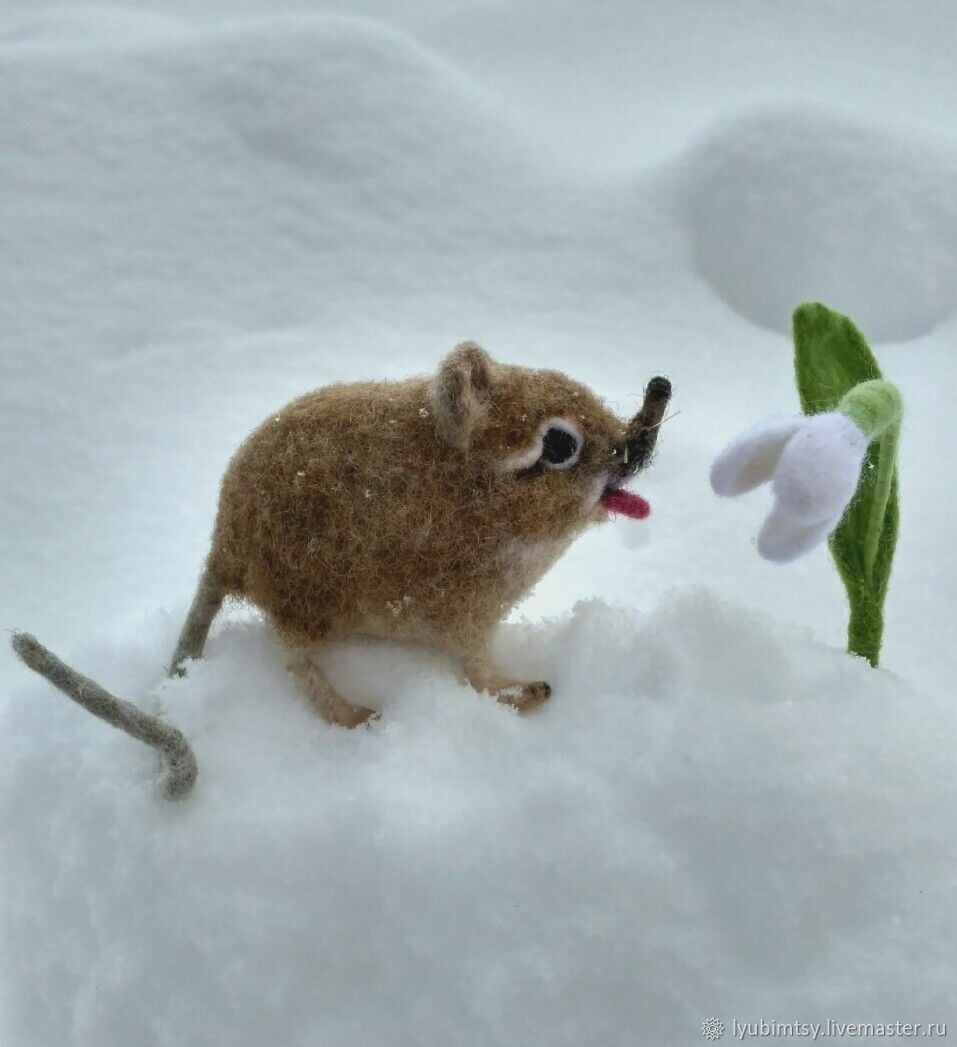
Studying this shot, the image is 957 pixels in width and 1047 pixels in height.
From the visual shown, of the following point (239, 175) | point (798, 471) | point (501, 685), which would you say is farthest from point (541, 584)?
point (239, 175)

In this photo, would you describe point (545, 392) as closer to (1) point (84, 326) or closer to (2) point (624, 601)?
(2) point (624, 601)

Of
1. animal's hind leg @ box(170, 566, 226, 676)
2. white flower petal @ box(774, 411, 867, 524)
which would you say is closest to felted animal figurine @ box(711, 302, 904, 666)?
white flower petal @ box(774, 411, 867, 524)

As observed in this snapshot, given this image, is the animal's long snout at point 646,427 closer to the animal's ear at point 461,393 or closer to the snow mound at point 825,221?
the animal's ear at point 461,393

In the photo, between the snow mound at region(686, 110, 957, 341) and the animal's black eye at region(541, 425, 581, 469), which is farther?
the snow mound at region(686, 110, 957, 341)

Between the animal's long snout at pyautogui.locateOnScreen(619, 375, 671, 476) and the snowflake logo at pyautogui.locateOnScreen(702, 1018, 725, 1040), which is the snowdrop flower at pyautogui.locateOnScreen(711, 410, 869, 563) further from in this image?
the snowflake logo at pyautogui.locateOnScreen(702, 1018, 725, 1040)

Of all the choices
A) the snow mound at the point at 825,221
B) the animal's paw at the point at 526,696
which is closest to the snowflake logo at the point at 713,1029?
the animal's paw at the point at 526,696

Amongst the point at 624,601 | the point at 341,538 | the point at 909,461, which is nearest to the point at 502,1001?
the point at 341,538

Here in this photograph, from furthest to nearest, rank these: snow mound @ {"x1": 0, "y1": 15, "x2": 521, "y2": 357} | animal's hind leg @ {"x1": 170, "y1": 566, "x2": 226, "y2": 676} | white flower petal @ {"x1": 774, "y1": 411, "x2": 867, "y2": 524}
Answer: snow mound @ {"x1": 0, "y1": 15, "x2": 521, "y2": 357} < animal's hind leg @ {"x1": 170, "y1": 566, "x2": 226, "y2": 676} < white flower petal @ {"x1": 774, "y1": 411, "x2": 867, "y2": 524}
